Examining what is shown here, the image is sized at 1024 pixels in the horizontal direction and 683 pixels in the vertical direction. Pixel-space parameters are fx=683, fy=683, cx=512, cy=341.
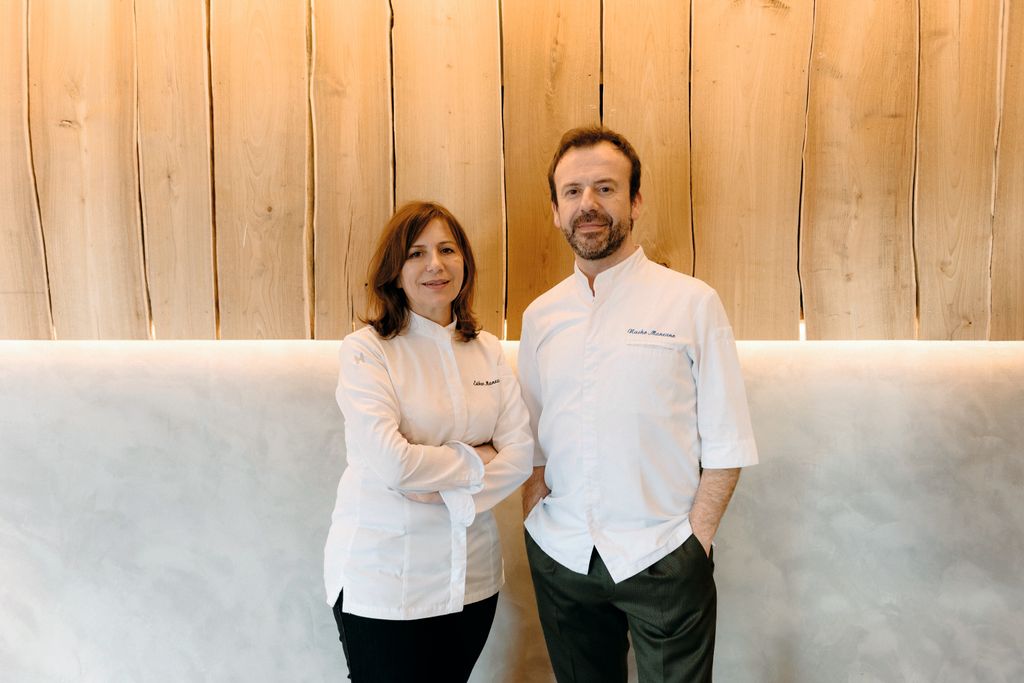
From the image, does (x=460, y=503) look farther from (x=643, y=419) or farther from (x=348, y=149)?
(x=348, y=149)

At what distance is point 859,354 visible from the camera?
7.10 feet

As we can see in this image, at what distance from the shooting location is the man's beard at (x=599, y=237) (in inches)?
66.2

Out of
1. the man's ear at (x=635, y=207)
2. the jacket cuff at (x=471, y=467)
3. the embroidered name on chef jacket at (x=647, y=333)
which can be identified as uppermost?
the man's ear at (x=635, y=207)

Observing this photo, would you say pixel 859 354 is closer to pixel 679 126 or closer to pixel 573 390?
pixel 679 126

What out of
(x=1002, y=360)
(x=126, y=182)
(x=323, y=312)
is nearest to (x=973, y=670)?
(x=1002, y=360)

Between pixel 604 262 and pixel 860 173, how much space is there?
0.95m

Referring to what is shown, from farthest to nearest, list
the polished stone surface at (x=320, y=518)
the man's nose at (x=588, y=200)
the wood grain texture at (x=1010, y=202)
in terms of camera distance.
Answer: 1. the polished stone surface at (x=320, y=518)
2. the wood grain texture at (x=1010, y=202)
3. the man's nose at (x=588, y=200)

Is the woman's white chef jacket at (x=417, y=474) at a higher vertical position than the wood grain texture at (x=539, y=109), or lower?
lower

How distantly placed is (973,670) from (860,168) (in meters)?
1.63

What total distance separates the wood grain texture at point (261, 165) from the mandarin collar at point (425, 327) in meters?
0.64

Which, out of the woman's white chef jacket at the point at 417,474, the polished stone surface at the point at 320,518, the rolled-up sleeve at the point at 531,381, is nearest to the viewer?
the woman's white chef jacket at the point at 417,474

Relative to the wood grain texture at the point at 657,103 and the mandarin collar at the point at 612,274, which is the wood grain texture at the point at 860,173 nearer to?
the wood grain texture at the point at 657,103

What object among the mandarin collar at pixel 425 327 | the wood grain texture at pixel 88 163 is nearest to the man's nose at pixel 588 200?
the mandarin collar at pixel 425 327

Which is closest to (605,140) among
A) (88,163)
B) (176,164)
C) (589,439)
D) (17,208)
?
(589,439)
